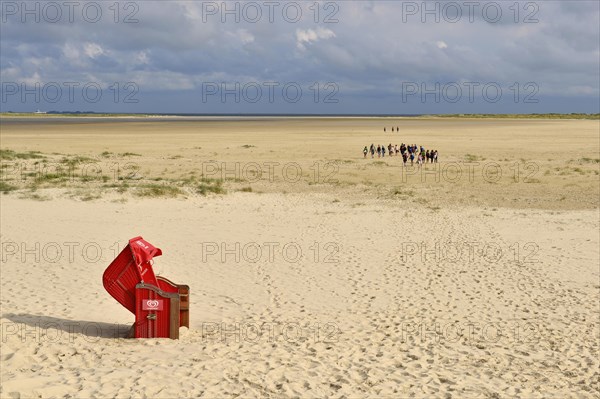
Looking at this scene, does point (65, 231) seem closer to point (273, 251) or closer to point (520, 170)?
point (273, 251)

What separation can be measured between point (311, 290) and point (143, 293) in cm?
439

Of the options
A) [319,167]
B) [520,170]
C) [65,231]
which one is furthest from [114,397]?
[520,170]

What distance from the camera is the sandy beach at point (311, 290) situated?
25.3 feet

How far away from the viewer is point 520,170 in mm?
36250

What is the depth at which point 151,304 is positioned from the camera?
869 cm

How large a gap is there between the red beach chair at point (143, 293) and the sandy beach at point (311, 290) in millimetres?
270

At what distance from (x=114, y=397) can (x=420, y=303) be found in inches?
246

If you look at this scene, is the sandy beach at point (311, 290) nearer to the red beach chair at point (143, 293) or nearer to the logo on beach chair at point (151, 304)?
the red beach chair at point (143, 293)

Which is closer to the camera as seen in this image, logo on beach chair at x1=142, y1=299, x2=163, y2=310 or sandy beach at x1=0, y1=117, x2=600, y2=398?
sandy beach at x1=0, y1=117, x2=600, y2=398

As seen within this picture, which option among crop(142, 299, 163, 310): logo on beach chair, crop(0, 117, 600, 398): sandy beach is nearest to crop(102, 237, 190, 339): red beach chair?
crop(142, 299, 163, 310): logo on beach chair

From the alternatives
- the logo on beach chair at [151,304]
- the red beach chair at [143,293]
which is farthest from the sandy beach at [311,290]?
the logo on beach chair at [151,304]

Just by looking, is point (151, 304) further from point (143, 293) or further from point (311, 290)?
point (311, 290)

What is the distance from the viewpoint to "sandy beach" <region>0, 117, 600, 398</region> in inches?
303

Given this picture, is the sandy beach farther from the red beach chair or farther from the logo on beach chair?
the logo on beach chair
